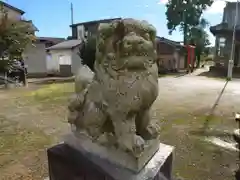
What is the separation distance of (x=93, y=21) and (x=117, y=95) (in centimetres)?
1668

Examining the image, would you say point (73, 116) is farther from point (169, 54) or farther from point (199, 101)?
point (169, 54)

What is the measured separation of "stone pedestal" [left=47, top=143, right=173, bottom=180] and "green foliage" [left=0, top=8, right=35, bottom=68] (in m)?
8.24

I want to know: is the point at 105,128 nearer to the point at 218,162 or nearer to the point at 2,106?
the point at 218,162

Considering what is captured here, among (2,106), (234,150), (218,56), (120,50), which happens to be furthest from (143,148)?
(218,56)

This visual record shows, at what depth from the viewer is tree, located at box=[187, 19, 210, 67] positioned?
1870 centimetres

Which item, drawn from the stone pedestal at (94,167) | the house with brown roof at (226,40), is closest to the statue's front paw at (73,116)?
the stone pedestal at (94,167)

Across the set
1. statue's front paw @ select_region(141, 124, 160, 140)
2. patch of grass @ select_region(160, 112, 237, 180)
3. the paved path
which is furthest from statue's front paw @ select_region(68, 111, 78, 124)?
the paved path

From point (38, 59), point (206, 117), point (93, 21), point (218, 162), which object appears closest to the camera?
→ point (218, 162)

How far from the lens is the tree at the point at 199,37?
1870 cm

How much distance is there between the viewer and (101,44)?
1.45 metres

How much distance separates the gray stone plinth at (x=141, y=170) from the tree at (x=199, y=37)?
18.3 metres

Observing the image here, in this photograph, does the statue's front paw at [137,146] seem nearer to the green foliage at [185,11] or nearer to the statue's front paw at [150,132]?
the statue's front paw at [150,132]

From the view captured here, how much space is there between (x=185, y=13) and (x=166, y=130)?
1652 centimetres

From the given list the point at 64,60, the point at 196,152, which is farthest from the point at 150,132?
the point at 64,60
